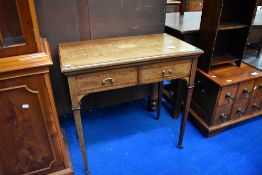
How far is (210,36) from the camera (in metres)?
1.68

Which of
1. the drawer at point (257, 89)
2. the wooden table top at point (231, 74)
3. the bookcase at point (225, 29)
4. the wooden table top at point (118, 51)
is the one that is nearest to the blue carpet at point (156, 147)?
the drawer at point (257, 89)

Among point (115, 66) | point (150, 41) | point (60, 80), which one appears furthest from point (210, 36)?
point (60, 80)

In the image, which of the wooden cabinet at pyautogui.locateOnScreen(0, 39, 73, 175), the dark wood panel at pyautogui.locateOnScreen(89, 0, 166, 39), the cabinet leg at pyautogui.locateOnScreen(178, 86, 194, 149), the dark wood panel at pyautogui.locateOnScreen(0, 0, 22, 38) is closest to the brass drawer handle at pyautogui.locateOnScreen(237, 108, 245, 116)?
the cabinet leg at pyautogui.locateOnScreen(178, 86, 194, 149)

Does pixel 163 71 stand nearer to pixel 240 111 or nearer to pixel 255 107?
pixel 240 111

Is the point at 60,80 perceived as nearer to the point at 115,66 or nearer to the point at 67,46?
the point at 67,46

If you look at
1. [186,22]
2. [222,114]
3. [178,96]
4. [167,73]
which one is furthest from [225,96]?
[186,22]

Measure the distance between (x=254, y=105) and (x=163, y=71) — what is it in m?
1.09

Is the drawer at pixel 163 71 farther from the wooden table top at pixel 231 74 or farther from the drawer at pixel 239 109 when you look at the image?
the drawer at pixel 239 109

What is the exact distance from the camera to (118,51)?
1.37 metres

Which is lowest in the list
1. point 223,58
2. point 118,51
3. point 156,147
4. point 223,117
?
point 156,147

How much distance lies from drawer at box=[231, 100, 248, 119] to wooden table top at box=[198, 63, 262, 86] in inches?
8.8

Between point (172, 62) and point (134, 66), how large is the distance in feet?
0.83

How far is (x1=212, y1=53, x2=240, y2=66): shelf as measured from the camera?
1.80m

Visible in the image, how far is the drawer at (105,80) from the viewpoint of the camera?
1.21 m
